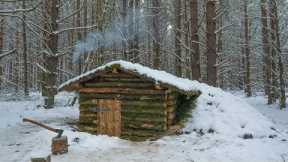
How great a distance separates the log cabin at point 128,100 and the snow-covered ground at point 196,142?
0.94 metres

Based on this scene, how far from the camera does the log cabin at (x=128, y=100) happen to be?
46.2 ft

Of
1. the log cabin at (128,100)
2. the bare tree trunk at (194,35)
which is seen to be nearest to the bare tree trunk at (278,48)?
the bare tree trunk at (194,35)

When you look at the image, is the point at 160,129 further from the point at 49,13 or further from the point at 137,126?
the point at 49,13

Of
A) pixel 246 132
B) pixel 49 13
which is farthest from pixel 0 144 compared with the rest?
pixel 49 13

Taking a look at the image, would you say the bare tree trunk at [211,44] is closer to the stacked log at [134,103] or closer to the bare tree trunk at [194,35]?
the bare tree trunk at [194,35]

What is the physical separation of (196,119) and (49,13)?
11975 millimetres

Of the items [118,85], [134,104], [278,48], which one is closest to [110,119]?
[134,104]

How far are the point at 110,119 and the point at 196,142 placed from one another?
12.5 ft

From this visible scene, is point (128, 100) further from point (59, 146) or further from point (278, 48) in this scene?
point (278, 48)

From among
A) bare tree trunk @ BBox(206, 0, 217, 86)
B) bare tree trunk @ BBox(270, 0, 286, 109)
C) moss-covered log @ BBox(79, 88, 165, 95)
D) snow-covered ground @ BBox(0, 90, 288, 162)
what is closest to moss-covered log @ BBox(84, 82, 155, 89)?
moss-covered log @ BBox(79, 88, 165, 95)

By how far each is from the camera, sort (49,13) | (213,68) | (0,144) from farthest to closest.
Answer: (49,13) < (213,68) < (0,144)

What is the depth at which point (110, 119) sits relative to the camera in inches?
581

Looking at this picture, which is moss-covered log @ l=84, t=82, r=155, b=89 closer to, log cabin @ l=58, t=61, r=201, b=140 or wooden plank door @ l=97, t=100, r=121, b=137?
log cabin @ l=58, t=61, r=201, b=140

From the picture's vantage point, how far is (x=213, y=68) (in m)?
17.2
